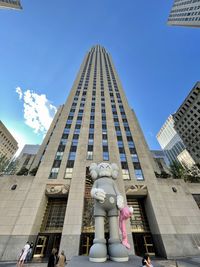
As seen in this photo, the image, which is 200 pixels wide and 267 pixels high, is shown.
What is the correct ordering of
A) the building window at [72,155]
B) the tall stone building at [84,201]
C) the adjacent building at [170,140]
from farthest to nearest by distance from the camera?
1. the adjacent building at [170,140]
2. the building window at [72,155]
3. the tall stone building at [84,201]

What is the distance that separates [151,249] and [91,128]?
2117 cm

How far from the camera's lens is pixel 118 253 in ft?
21.6

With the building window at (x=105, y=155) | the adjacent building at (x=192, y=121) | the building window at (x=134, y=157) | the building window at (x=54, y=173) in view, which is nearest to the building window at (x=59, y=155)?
the building window at (x=54, y=173)

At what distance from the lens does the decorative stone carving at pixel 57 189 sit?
19547 mm

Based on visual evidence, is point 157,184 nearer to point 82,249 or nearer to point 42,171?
point 82,249

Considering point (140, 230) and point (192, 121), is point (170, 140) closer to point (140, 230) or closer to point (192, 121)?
point (192, 121)

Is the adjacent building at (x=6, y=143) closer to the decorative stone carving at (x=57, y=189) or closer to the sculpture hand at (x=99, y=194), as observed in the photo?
the decorative stone carving at (x=57, y=189)

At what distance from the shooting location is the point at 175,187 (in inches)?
861

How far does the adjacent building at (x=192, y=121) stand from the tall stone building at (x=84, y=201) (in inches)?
1500

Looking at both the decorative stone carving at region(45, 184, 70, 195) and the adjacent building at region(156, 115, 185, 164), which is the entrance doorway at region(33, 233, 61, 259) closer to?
the decorative stone carving at region(45, 184, 70, 195)

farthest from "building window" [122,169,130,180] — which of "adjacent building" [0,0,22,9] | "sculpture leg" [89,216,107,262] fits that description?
"adjacent building" [0,0,22,9]

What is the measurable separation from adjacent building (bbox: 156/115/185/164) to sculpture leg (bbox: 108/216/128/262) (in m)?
95.1

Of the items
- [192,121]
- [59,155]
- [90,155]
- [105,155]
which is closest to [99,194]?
[90,155]

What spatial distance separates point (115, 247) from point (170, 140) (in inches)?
4531
